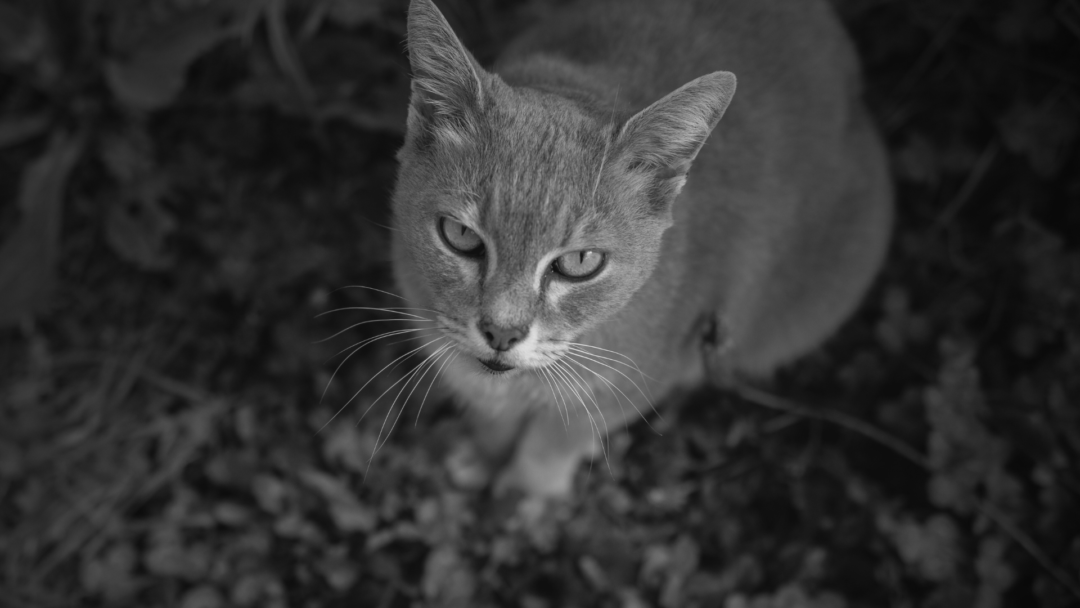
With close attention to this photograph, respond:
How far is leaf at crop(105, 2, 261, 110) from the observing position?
2588 mm

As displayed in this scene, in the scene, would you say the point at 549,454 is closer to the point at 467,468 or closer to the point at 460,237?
the point at 467,468

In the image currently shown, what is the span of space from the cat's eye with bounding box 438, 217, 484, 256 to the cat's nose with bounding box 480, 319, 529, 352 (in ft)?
0.59

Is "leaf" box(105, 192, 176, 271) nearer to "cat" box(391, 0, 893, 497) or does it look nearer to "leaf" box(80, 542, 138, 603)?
"leaf" box(80, 542, 138, 603)

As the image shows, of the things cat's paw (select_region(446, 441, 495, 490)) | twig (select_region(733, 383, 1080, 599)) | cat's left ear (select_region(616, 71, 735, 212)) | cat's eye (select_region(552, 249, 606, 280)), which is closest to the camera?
cat's left ear (select_region(616, 71, 735, 212))

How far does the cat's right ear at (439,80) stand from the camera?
1.59 metres

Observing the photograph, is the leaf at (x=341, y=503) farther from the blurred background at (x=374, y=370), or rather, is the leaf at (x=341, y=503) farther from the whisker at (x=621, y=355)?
the whisker at (x=621, y=355)

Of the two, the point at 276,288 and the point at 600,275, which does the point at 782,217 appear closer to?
the point at 600,275

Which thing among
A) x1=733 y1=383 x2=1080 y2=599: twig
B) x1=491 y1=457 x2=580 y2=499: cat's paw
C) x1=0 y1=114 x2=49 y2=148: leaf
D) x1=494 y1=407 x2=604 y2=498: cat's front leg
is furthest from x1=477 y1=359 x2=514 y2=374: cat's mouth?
x1=0 y1=114 x2=49 y2=148: leaf

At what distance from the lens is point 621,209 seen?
5.49 ft

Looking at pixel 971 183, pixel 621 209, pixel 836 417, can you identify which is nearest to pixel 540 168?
pixel 621 209

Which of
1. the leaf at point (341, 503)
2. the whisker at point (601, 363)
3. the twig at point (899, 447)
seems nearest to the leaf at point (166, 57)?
the leaf at point (341, 503)

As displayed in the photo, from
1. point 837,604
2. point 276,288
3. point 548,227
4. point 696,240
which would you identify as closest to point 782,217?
point 696,240

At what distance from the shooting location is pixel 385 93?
2723 millimetres

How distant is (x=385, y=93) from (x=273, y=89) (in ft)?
1.43
